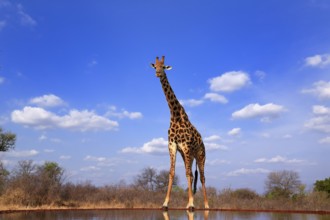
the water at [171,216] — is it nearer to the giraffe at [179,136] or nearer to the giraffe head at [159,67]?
the giraffe at [179,136]

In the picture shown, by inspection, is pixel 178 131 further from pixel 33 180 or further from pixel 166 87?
pixel 33 180

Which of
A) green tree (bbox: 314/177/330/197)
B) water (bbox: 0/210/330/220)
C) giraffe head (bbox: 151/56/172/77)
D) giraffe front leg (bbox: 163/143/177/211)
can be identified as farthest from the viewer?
green tree (bbox: 314/177/330/197)

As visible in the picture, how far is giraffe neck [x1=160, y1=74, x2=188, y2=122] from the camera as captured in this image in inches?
440

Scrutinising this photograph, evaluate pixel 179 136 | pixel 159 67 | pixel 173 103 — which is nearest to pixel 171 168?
pixel 179 136

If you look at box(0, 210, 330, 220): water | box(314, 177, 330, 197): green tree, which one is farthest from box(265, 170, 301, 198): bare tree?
box(0, 210, 330, 220): water

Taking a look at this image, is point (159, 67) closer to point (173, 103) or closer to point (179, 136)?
point (173, 103)

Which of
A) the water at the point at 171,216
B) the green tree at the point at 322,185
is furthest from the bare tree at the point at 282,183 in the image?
the water at the point at 171,216

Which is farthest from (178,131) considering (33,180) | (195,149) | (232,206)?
(33,180)

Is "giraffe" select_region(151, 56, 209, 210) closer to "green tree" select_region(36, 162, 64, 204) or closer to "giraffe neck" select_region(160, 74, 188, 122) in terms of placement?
"giraffe neck" select_region(160, 74, 188, 122)

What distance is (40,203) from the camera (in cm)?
2269

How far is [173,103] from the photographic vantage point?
11305 millimetres

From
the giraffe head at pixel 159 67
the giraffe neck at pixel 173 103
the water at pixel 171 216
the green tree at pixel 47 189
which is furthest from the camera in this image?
the green tree at pixel 47 189

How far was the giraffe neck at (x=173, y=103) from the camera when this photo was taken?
36.7 ft

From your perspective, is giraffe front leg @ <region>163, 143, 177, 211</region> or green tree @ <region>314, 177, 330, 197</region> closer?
giraffe front leg @ <region>163, 143, 177, 211</region>
